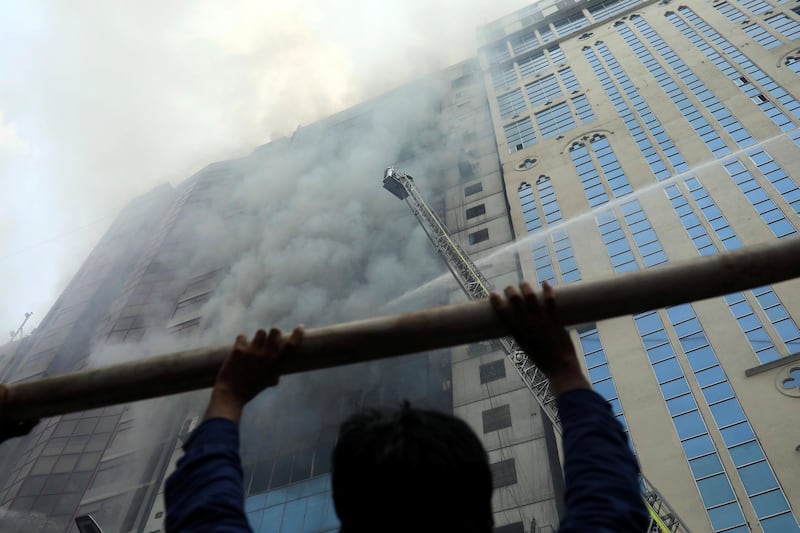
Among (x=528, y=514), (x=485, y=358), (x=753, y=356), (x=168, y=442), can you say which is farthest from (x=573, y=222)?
(x=168, y=442)

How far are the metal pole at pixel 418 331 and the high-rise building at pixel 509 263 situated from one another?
8139 millimetres

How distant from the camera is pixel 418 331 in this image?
6.05 ft

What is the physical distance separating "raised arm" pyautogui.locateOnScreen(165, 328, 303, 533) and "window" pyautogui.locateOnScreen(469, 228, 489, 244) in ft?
87.8

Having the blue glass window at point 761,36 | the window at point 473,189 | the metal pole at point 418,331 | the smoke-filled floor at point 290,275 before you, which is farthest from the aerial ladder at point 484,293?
the blue glass window at point 761,36

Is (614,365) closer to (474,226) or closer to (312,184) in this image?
(474,226)

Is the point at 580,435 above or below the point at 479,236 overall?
above

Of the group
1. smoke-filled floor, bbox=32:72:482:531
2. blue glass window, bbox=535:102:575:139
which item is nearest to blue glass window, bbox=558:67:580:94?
blue glass window, bbox=535:102:575:139

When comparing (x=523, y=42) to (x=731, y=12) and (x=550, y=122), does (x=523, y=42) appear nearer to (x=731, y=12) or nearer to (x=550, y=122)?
(x=550, y=122)

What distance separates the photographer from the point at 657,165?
23.4 metres

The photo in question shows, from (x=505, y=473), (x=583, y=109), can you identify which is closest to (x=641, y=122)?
(x=583, y=109)

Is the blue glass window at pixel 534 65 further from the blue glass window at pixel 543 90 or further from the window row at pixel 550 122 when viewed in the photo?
the window row at pixel 550 122

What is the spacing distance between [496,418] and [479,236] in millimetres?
10265

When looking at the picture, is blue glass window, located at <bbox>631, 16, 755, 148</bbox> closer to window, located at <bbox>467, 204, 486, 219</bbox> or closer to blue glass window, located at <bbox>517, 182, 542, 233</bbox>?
blue glass window, located at <bbox>517, 182, 542, 233</bbox>

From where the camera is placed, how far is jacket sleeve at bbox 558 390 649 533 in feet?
3.75
